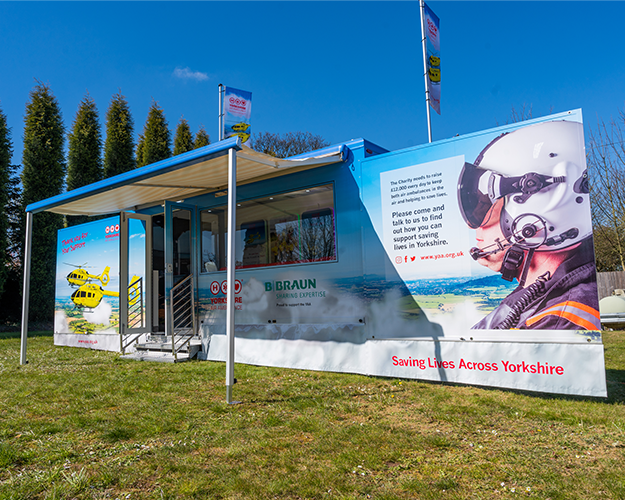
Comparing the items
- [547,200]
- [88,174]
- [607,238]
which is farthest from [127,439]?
[607,238]

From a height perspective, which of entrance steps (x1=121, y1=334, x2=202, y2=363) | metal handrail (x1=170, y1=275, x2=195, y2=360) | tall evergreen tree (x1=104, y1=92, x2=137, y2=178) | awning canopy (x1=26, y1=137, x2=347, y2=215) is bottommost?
entrance steps (x1=121, y1=334, x2=202, y2=363)

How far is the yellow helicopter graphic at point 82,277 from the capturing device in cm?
868

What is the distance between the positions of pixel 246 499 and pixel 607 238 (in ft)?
56.6

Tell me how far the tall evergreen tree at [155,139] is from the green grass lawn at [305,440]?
14.3 metres

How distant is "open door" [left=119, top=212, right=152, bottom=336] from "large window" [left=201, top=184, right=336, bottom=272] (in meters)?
1.46

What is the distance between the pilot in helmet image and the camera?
4207 mm

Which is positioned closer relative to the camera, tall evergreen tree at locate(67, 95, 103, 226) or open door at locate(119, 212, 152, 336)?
open door at locate(119, 212, 152, 336)

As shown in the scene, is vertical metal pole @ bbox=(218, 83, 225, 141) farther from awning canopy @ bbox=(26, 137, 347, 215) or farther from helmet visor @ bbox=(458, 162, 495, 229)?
helmet visor @ bbox=(458, 162, 495, 229)

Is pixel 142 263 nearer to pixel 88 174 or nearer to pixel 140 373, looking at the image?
pixel 140 373

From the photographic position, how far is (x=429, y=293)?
197 inches

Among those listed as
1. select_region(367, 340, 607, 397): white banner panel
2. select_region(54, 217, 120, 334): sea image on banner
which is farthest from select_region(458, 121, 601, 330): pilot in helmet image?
select_region(54, 217, 120, 334): sea image on banner

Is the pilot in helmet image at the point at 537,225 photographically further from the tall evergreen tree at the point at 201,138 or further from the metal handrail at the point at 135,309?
the tall evergreen tree at the point at 201,138

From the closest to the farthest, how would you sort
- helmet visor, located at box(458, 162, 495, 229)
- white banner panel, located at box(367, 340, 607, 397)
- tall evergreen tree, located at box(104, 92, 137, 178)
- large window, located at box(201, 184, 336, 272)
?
white banner panel, located at box(367, 340, 607, 397), helmet visor, located at box(458, 162, 495, 229), large window, located at box(201, 184, 336, 272), tall evergreen tree, located at box(104, 92, 137, 178)

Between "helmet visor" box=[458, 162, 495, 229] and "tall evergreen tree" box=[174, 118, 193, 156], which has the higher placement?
"tall evergreen tree" box=[174, 118, 193, 156]
